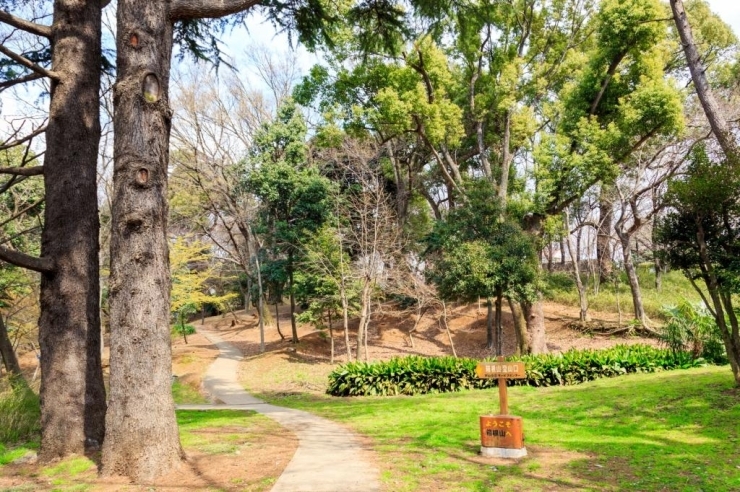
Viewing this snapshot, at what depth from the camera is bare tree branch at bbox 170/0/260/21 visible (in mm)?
5125

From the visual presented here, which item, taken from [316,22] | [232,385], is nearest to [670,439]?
[316,22]

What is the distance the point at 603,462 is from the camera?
5105 mm

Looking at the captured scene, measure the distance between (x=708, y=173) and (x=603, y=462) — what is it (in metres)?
5.07

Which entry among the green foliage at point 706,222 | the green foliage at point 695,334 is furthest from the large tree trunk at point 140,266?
the green foliage at point 695,334

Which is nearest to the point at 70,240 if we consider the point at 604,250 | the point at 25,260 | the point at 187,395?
the point at 25,260

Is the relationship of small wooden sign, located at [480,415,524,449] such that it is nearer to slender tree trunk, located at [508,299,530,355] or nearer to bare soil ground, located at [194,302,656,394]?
bare soil ground, located at [194,302,656,394]

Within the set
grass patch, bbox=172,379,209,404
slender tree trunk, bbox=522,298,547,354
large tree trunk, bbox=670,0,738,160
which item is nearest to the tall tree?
large tree trunk, bbox=670,0,738,160

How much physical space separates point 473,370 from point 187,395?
31.9 feet

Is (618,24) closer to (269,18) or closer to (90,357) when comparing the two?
(269,18)

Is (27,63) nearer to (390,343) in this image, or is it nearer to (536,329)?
(536,329)

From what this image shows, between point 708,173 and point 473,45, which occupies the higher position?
point 473,45

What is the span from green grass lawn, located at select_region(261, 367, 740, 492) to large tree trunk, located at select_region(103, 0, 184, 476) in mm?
2282

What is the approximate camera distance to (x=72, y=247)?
5.34 meters

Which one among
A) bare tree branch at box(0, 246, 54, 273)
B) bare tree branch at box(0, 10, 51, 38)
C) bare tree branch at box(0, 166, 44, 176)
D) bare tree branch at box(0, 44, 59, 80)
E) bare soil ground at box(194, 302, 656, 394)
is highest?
bare tree branch at box(0, 10, 51, 38)
